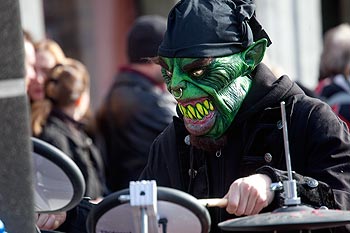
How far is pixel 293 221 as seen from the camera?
278 cm

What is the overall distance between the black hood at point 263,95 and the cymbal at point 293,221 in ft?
2.32

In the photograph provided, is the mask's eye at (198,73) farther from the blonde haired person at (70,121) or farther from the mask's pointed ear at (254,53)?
the blonde haired person at (70,121)

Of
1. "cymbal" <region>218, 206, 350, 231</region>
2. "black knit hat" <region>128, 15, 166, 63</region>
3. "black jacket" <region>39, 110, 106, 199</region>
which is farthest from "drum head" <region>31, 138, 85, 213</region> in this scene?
"black knit hat" <region>128, 15, 166, 63</region>

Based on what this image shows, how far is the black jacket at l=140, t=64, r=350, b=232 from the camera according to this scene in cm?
345

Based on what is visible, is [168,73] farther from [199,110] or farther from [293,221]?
[293,221]

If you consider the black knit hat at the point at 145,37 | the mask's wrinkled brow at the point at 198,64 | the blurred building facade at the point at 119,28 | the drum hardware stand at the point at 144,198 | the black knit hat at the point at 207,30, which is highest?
the blurred building facade at the point at 119,28

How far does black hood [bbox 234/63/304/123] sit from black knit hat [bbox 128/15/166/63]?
293cm

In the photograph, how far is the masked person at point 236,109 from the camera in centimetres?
347

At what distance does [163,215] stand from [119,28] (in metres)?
8.29

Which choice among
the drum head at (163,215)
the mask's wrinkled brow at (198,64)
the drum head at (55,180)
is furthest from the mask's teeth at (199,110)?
the drum head at (163,215)

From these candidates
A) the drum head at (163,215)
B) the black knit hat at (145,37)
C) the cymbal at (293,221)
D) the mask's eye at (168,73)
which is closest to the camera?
the cymbal at (293,221)

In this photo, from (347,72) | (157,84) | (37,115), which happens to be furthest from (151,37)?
(347,72)

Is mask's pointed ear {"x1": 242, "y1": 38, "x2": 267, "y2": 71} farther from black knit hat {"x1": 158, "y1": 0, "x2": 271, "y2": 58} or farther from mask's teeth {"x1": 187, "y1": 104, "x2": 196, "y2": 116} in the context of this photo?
mask's teeth {"x1": 187, "y1": 104, "x2": 196, "y2": 116}

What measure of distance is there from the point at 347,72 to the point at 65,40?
510 centimetres
